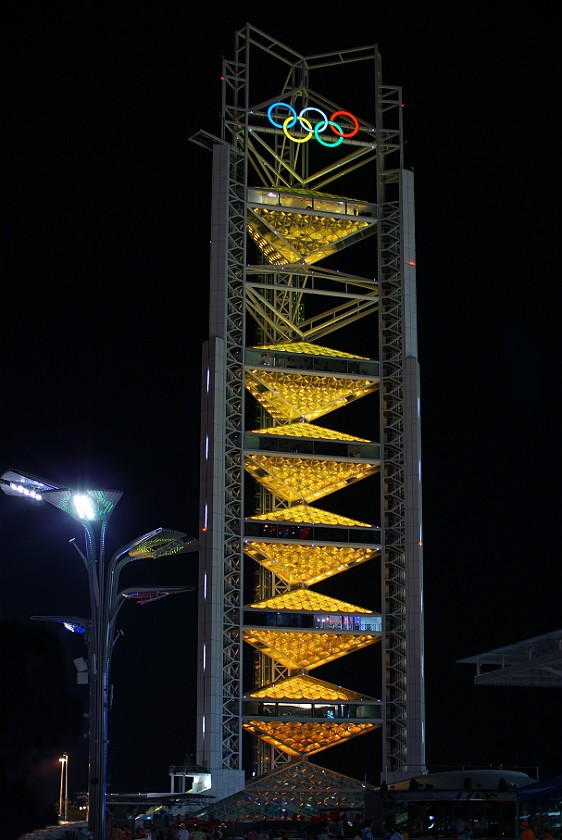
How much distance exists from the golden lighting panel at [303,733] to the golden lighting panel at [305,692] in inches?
52.1

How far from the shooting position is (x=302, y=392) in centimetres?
8062

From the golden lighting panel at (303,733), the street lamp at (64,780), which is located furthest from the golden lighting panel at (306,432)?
the street lamp at (64,780)

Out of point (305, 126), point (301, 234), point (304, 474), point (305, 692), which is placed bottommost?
point (305, 692)

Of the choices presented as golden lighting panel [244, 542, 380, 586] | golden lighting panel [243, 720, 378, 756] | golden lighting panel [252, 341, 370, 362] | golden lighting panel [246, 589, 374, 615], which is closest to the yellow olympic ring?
golden lighting panel [252, 341, 370, 362]

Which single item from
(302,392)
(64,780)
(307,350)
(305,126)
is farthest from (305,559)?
(305,126)

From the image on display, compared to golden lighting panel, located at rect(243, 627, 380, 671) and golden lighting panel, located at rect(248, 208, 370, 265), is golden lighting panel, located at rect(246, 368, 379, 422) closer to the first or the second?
golden lighting panel, located at rect(248, 208, 370, 265)

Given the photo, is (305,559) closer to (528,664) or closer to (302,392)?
(302,392)

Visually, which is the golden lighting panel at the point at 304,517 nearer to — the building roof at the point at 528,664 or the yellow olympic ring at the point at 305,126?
the yellow olympic ring at the point at 305,126

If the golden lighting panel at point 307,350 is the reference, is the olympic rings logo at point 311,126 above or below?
above

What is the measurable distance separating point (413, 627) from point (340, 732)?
22.7 ft

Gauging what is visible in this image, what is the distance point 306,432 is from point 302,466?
1948 millimetres

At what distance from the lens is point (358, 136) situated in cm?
9094

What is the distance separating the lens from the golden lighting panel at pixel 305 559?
77.2 metres

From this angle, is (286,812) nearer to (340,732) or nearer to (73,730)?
(340,732)
